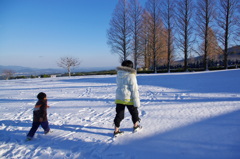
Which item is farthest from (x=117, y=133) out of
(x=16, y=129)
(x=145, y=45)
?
(x=145, y=45)

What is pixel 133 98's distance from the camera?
327 centimetres

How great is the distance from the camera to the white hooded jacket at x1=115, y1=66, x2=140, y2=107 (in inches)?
126

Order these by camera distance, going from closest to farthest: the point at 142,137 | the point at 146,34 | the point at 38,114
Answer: the point at 142,137
the point at 38,114
the point at 146,34

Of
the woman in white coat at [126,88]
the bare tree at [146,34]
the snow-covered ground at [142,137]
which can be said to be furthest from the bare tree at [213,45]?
the woman in white coat at [126,88]

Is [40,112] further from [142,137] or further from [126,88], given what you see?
[142,137]

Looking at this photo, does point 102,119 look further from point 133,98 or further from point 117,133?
point 133,98

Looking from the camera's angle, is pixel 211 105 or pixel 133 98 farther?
pixel 211 105

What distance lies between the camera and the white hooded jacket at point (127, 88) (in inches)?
126

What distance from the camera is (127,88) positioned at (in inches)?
128

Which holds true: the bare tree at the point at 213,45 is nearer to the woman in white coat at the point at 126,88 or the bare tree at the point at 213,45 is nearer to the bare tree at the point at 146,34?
the bare tree at the point at 146,34

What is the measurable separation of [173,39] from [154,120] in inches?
845

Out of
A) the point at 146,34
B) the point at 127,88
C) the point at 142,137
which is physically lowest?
the point at 142,137

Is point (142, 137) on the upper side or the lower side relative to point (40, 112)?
lower

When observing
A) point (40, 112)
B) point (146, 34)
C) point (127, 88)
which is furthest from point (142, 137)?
point (146, 34)
